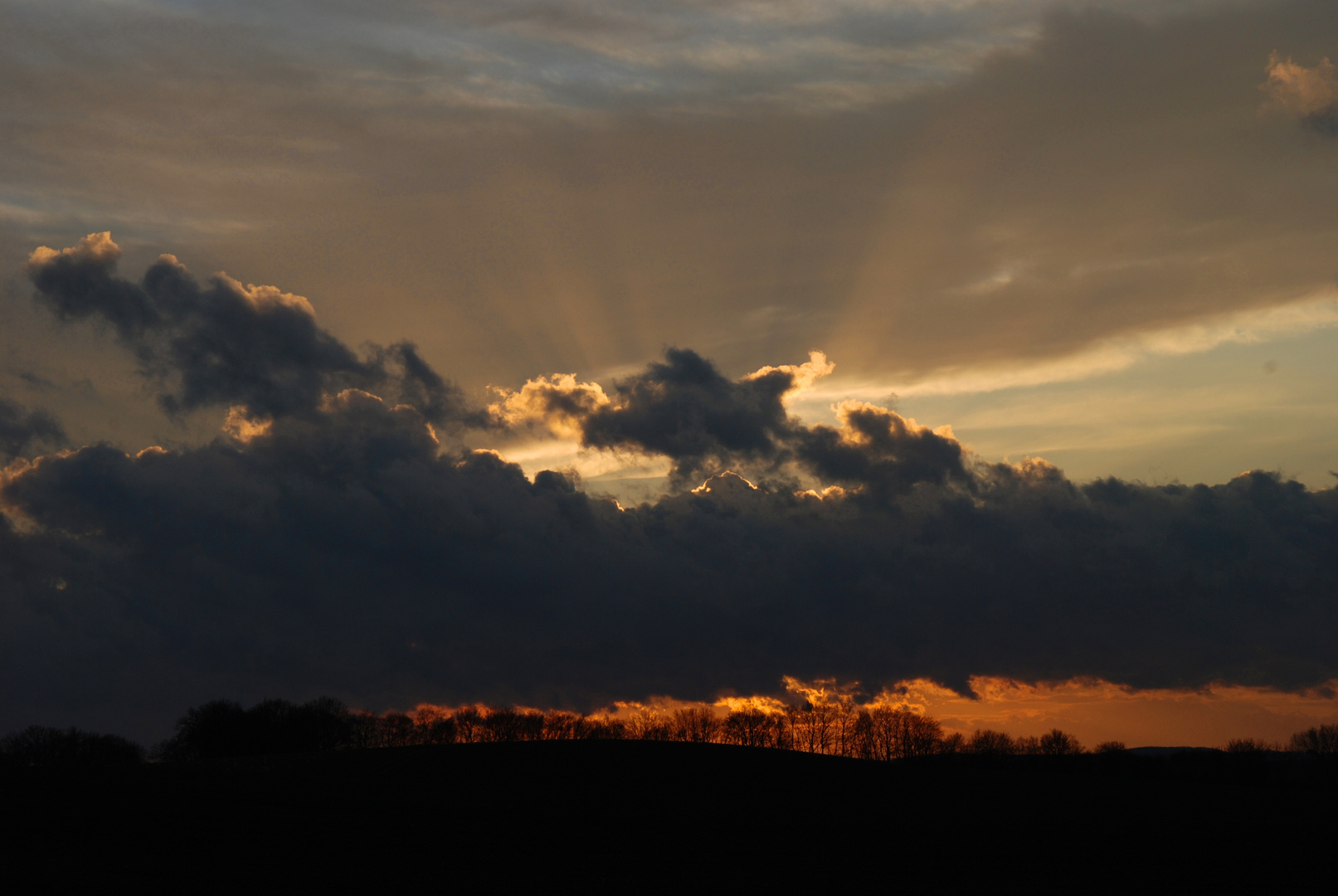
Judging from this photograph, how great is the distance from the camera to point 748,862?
58.6m

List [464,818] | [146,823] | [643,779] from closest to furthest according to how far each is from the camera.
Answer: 1. [146,823]
2. [464,818]
3. [643,779]

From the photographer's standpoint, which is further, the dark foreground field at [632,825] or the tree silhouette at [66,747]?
the tree silhouette at [66,747]

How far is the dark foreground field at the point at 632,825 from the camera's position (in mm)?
54062

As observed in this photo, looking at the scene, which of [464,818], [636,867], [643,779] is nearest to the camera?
[636,867]

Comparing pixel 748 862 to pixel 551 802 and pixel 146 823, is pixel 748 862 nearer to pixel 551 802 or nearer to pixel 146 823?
pixel 551 802

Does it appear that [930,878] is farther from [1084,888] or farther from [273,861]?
[273,861]

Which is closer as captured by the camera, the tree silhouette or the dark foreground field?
the dark foreground field

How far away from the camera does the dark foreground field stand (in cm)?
5406

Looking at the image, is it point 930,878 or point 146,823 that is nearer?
point 930,878

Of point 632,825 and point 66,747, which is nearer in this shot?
point 632,825

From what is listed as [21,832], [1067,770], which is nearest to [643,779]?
[21,832]

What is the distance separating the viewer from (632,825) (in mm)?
72500

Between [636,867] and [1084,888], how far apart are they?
23.5 m

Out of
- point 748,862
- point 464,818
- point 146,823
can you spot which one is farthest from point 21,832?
point 748,862
